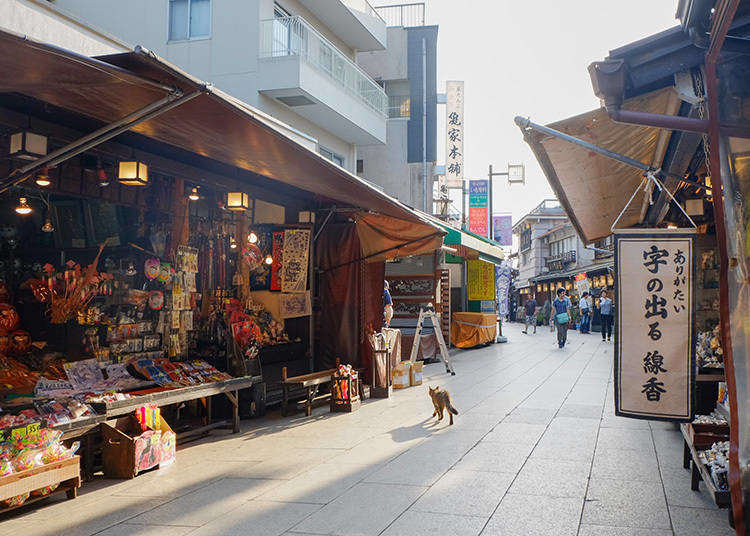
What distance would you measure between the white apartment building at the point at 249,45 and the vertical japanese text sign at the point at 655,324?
11076mm

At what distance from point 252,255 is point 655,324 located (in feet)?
21.3

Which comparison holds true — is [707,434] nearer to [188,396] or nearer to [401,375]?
[188,396]

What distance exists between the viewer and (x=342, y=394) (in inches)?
379

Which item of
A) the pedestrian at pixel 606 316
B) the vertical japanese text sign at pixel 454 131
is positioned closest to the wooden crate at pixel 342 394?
the vertical japanese text sign at pixel 454 131

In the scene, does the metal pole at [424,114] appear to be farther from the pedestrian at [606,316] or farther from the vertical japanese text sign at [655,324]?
the vertical japanese text sign at [655,324]

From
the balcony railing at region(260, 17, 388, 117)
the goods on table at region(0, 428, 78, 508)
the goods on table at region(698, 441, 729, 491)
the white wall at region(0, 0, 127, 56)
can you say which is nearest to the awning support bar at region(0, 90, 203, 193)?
the white wall at region(0, 0, 127, 56)

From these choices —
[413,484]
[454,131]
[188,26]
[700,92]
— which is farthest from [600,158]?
[454,131]

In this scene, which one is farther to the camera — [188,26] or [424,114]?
[424,114]

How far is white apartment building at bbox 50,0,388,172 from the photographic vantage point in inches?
594

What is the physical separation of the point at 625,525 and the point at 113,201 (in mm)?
6520

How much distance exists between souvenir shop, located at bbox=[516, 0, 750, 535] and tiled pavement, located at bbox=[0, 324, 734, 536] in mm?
679

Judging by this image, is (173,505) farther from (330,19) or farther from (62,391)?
(330,19)

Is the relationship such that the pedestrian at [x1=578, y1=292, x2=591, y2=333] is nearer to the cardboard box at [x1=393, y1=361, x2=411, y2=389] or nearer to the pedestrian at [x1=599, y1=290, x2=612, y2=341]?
the pedestrian at [x1=599, y1=290, x2=612, y2=341]

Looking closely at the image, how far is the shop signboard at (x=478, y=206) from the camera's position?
30375 mm
